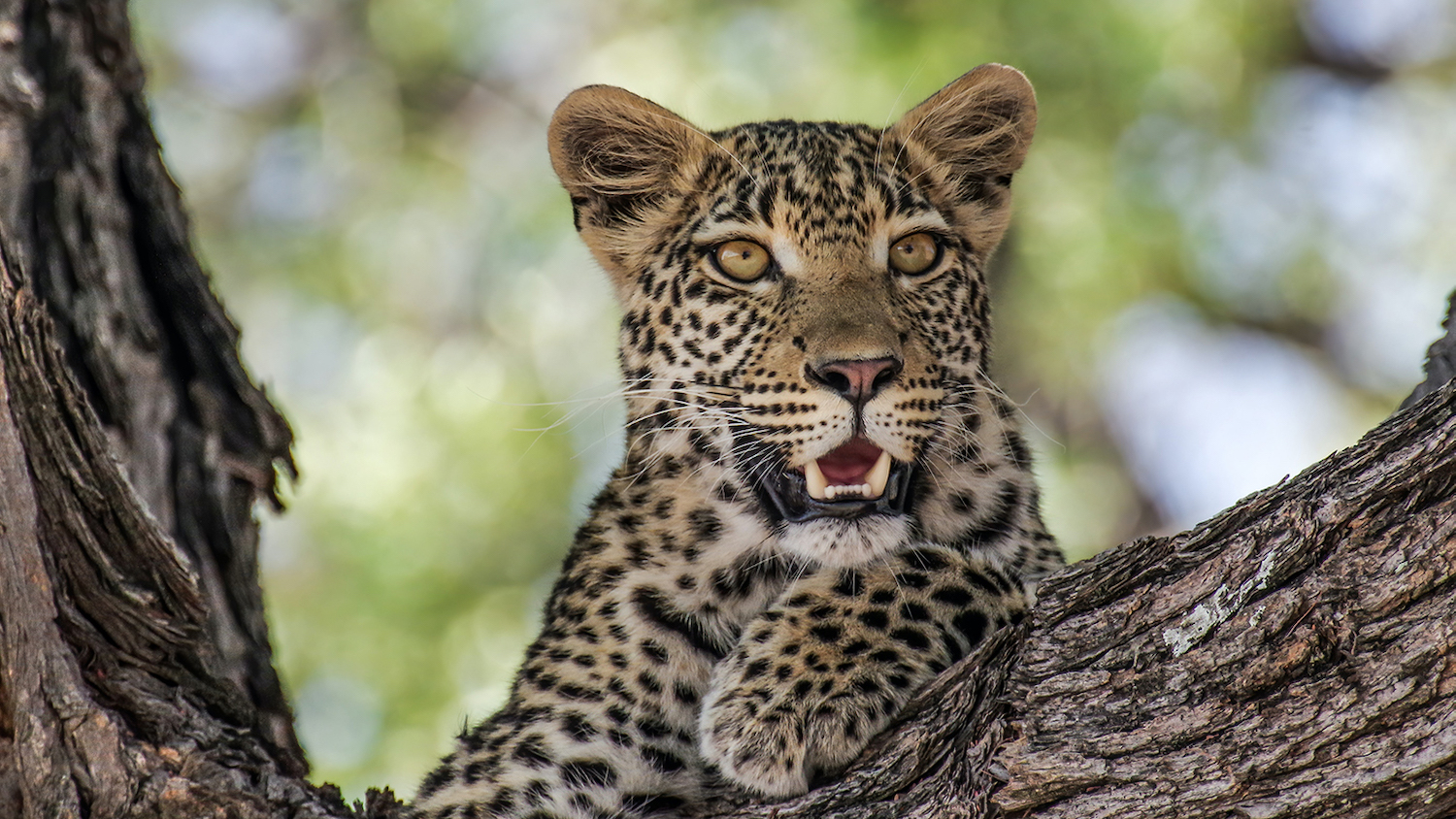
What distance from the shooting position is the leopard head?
4770 millimetres

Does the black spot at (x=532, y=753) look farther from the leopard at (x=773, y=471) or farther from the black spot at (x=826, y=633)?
the black spot at (x=826, y=633)

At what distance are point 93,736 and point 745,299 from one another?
2.61 metres

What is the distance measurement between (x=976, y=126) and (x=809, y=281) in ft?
4.22

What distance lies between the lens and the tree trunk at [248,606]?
9.82 ft

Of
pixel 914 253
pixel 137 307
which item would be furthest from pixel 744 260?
pixel 137 307

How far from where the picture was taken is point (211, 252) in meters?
10.9

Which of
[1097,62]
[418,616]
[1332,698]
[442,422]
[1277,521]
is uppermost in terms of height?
[1097,62]

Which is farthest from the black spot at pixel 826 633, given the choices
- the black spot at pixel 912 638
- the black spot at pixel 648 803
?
the black spot at pixel 648 803

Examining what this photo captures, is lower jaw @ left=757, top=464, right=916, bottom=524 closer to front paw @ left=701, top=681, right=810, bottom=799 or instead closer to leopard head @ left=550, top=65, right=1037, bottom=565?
leopard head @ left=550, top=65, right=1037, bottom=565

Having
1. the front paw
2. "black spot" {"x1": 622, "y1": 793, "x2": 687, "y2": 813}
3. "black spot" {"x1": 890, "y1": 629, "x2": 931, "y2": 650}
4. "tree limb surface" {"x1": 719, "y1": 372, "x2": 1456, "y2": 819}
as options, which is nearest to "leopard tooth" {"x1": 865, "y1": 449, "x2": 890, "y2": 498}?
"black spot" {"x1": 890, "y1": 629, "x2": 931, "y2": 650}

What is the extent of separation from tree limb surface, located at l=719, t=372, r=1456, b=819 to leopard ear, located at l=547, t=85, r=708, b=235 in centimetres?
291

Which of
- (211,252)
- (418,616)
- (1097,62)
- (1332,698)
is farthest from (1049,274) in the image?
(1332,698)

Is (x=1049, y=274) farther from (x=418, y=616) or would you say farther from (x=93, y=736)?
(x=93, y=736)

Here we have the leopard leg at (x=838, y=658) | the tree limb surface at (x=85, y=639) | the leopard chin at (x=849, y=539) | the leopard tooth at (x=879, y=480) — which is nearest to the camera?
the tree limb surface at (x=85, y=639)
